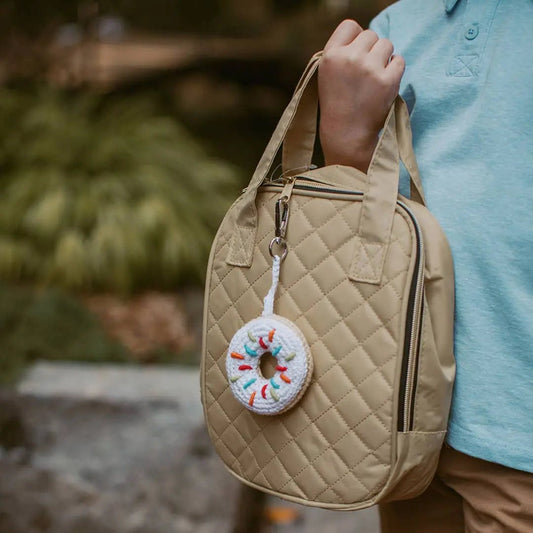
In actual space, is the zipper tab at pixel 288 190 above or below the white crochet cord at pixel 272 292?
above

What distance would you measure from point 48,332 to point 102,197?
1384 millimetres

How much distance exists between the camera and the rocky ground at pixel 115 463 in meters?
2.64

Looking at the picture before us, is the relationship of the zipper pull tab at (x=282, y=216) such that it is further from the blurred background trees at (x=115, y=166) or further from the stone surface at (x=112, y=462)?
the blurred background trees at (x=115, y=166)

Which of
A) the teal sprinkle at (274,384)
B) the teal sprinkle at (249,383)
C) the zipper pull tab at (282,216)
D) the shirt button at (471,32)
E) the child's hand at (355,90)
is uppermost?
the shirt button at (471,32)

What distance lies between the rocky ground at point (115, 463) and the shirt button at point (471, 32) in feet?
6.52

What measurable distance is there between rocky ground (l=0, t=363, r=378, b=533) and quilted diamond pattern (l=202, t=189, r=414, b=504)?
152 centimetres

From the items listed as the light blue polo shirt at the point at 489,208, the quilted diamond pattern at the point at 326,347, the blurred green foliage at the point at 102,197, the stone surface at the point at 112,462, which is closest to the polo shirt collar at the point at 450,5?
the light blue polo shirt at the point at 489,208

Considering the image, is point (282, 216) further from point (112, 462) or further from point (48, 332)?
point (48, 332)

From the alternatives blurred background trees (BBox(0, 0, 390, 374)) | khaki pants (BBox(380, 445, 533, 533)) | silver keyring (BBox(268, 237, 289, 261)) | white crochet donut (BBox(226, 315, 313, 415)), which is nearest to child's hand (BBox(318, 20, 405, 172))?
silver keyring (BBox(268, 237, 289, 261))

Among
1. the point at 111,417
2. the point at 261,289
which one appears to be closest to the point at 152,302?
the point at 111,417

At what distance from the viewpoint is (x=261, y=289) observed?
1223 millimetres

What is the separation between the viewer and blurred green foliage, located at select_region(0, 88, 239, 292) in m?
4.51

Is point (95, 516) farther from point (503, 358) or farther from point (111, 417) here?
point (503, 358)

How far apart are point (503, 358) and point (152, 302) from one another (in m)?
3.57
